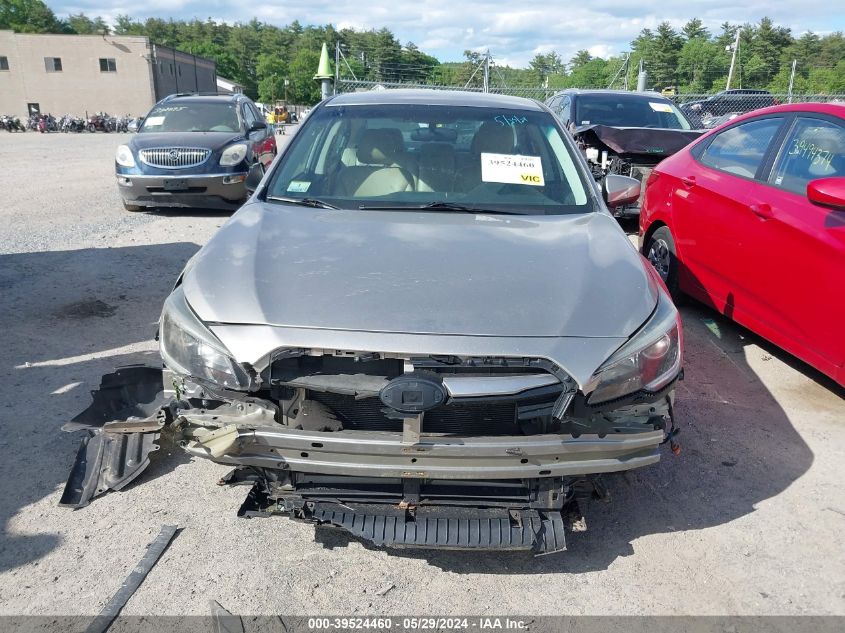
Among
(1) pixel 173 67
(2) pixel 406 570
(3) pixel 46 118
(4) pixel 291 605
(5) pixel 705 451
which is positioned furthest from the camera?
(1) pixel 173 67

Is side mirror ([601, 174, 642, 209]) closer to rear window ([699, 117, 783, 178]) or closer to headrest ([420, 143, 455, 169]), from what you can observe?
headrest ([420, 143, 455, 169])

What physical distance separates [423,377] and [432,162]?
5.85 feet

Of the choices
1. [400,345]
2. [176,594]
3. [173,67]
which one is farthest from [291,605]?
[173,67]

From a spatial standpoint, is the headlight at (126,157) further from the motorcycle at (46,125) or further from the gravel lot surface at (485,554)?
the motorcycle at (46,125)

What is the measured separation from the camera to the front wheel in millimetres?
5487

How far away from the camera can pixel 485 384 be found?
223 centimetres

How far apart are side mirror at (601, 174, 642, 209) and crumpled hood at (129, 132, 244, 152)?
21.9 feet

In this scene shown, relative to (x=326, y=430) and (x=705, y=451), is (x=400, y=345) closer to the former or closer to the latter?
(x=326, y=430)

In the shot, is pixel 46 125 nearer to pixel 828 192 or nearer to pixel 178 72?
pixel 178 72

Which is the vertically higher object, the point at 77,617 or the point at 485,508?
the point at 485,508

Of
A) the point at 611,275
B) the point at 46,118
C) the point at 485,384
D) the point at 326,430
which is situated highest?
the point at 611,275

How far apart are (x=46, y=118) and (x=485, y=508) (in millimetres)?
49990

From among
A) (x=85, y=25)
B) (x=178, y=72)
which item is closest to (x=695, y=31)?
(x=178, y=72)

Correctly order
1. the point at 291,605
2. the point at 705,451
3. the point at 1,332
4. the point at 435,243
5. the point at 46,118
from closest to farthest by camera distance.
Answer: the point at 291,605, the point at 435,243, the point at 705,451, the point at 1,332, the point at 46,118
